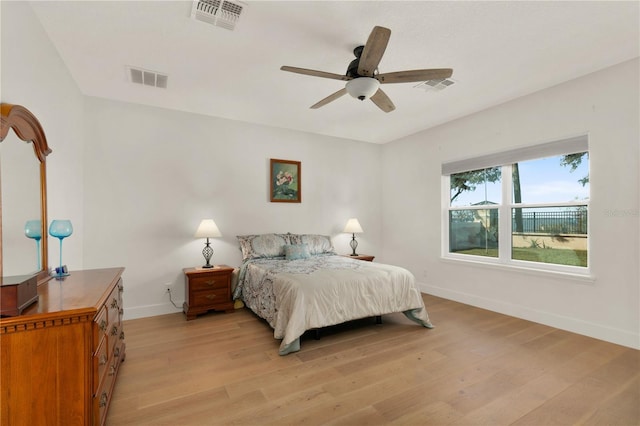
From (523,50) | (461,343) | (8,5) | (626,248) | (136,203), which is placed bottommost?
(461,343)

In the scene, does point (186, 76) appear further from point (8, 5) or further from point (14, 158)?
point (14, 158)

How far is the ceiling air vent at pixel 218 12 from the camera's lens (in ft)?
6.69

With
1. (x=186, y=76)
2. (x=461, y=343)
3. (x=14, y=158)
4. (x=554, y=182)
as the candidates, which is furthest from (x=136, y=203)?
(x=554, y=182)

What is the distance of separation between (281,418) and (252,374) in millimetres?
583

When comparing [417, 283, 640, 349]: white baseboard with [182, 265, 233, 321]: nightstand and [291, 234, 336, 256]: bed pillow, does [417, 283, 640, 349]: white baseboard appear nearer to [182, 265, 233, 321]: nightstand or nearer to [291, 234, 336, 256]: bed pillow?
[291, 234, 336, 256]: bed pillow

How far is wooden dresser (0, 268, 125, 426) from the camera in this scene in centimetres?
122

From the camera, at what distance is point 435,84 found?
3.25 m

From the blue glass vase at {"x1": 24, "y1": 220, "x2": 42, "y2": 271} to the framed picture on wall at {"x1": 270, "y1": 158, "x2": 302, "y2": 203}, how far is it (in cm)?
285

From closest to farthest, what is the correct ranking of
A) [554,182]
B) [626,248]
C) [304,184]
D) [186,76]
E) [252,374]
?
[252,374] < [626,248] < [186,76] < [554,182] < [304,184]

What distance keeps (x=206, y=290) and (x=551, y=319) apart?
4067mm

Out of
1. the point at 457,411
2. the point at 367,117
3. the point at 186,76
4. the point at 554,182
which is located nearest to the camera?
the point at 457,411

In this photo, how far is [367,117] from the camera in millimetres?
4301

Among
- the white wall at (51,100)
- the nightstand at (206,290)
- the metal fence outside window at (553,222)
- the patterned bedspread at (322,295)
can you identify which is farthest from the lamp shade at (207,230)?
the metal fence outside window at (553,222)

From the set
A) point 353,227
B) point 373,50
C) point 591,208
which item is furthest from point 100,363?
point 591,208
